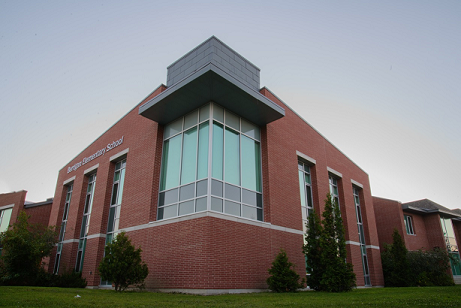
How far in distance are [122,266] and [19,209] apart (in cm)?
2066

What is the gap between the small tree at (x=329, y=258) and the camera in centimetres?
1348

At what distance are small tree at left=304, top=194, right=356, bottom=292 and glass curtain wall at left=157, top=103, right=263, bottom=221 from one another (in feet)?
9.26

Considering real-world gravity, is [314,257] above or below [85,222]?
below

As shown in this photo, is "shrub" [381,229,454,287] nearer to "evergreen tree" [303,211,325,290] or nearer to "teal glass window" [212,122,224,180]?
"evergreen tree" [303,211,325,290]

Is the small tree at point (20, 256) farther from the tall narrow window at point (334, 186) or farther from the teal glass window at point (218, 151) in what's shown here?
the tall narrow window at point (334, 186)

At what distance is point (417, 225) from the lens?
31.3m

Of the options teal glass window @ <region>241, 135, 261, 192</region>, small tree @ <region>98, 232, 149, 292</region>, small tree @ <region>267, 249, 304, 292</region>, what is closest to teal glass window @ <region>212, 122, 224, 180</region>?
teal glass window @ <region>241, 135, 261, 192</region>

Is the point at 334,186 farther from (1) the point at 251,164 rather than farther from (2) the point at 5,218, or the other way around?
(2) the point at 5,218

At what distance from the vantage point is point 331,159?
22.2 m

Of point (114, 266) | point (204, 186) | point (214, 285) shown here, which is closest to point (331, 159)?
point (204, 186)

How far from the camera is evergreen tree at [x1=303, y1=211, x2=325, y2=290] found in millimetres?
14125

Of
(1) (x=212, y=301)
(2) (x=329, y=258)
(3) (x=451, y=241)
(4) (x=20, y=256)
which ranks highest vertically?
(3) (x=451, y=241)

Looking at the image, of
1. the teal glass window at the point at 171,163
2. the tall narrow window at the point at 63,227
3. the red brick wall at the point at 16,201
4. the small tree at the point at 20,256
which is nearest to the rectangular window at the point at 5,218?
the red brick wall at the point at 16,201

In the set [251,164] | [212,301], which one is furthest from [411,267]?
[212,301]
